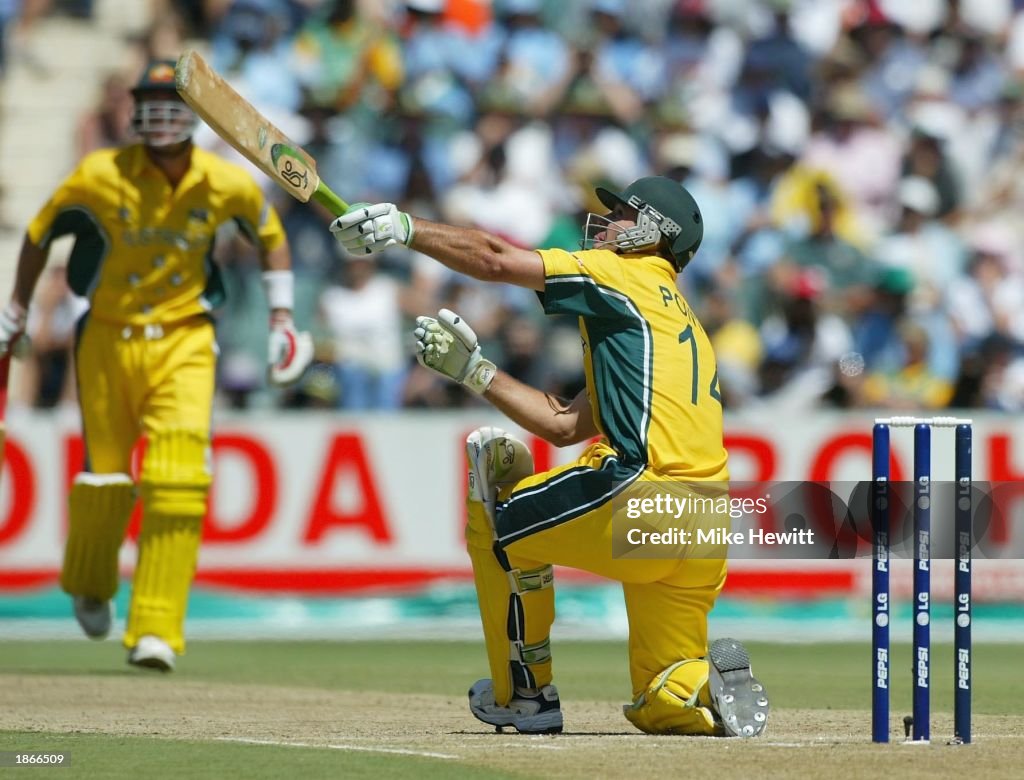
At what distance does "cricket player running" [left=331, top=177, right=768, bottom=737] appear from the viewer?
21.1 feet

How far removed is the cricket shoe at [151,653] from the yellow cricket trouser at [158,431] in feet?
0.12

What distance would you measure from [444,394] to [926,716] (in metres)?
6.98

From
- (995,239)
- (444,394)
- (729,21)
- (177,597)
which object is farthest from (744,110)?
(177,597)

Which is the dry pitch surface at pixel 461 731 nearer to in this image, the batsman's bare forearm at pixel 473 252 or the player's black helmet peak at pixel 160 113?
the batsman's bare forearm at pixel 473 252

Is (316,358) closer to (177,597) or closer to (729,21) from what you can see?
(177,597)

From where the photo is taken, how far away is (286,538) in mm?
11836

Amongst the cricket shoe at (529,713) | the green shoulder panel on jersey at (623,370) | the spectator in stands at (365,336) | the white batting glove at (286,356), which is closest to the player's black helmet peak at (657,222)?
the green shoulder panel on jersey at (623,370)

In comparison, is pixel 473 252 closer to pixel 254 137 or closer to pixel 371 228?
pixel 371 228

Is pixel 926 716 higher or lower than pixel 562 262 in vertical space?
lower

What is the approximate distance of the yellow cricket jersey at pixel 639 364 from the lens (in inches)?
255

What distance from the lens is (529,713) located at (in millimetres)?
6762

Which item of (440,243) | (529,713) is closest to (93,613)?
(529,713)

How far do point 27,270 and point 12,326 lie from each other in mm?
278

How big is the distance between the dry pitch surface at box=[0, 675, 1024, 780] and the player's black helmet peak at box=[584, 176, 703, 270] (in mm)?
1703
